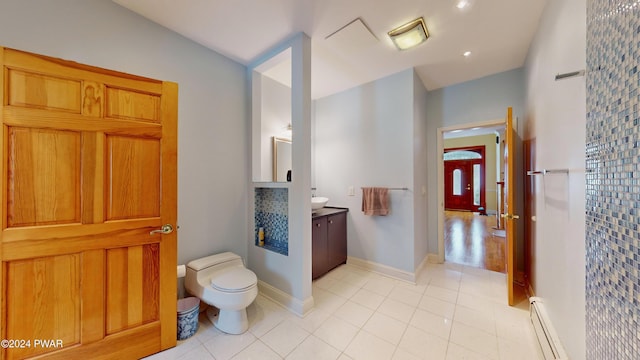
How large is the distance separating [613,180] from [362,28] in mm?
1919

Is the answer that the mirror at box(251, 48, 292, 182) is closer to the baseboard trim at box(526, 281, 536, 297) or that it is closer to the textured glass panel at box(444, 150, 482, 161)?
the baseboard trim at box(526, 281, 536, 297)

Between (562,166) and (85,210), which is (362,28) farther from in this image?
(85,210)

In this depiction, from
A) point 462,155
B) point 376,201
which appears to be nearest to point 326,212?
point 376,201

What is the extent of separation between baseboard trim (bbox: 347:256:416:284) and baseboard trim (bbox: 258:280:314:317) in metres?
1.15

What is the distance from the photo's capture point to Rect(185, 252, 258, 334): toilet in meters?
1.65

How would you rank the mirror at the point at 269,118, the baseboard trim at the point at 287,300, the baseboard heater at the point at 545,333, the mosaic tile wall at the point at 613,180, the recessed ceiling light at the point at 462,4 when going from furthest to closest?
the mirror at the point at 269,118 < the baseboard trim at the point at 287,300 < the recessed ceiling light at the point at 462,4 < the baseboard heater at the point at 545,333 < the mosaic tile wall at the point at 613,180

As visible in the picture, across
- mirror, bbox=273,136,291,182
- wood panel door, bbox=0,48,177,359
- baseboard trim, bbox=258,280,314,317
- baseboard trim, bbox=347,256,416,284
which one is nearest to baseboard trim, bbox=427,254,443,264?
baseboard trim, bbox=347,256,416,284

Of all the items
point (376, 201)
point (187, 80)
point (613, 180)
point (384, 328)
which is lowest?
point (384, 328)

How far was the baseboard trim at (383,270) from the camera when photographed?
2.56 metres

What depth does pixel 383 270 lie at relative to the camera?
2770 millimetres

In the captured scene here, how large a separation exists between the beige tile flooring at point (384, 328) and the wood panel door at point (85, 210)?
425mm

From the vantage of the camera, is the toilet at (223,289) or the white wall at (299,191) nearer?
the toilet at (223,289)

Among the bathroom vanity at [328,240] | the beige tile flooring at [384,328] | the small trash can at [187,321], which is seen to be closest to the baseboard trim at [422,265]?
the beige tile flooring at [384,328]

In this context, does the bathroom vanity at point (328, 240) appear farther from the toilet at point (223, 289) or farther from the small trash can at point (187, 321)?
the small trash can at point (187, 321)
